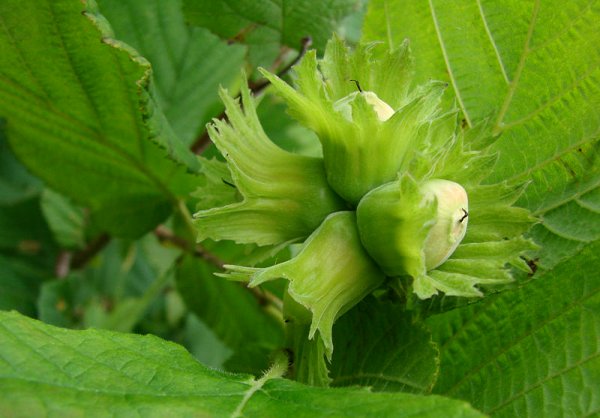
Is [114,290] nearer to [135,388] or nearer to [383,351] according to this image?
[383,351]

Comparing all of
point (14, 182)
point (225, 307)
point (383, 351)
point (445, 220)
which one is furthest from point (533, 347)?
point (14, 182)

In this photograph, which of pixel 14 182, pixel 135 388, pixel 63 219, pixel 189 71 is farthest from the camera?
pixel 14 182

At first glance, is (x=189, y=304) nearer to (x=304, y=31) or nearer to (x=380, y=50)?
(x=304, y=31)

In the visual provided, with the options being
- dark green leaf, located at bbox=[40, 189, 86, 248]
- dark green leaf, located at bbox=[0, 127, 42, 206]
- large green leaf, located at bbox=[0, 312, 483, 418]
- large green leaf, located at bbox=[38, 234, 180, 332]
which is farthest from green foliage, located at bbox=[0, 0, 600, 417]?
dark green leaf, located at bbox=[0, 127, 42, 206]

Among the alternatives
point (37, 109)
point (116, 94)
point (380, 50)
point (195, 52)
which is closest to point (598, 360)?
point (380, 50)

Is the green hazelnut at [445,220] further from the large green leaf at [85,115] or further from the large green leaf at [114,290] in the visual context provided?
the large green leaf at [114,290]

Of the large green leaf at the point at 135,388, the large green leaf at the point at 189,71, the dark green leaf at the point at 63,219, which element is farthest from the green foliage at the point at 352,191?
the dark green leaf at the point at 63,219

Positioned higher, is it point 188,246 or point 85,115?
point 85,115
